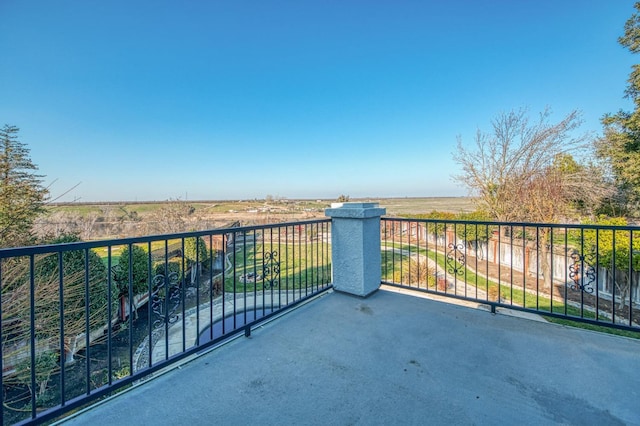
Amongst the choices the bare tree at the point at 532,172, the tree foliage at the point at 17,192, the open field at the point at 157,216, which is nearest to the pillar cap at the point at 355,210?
the open field at the point at 157,216

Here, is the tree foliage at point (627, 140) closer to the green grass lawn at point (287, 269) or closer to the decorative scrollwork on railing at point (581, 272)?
the decorative scrollwork on railing at point (581, 272)

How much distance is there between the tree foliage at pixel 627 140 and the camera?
8.74m

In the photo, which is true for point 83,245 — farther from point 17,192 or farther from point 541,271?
point 541,271

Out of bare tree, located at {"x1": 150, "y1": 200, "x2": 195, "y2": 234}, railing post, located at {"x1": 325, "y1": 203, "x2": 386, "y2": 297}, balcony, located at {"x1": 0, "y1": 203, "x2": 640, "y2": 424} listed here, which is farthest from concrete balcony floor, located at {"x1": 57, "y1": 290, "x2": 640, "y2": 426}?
bare tree, located at {"x1": 150, "y1": 200, "x2": 195, "y2": 234}

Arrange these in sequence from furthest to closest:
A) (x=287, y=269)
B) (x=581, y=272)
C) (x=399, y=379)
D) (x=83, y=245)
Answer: (x=287, y=269) < (x=581, y=272) < (x=399, y=379) < (x=83, y=245)

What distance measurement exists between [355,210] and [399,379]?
171 cm

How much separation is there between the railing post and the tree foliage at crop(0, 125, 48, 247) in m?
7.62

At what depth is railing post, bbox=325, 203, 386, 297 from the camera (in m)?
3.05

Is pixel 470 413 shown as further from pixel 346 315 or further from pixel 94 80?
pixel 94 80

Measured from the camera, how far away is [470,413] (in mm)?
1428

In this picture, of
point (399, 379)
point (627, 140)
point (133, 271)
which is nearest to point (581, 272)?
point (399, 379)

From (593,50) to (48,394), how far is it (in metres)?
16.0

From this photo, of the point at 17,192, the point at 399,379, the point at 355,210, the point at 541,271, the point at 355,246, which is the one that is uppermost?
the point at 17,192

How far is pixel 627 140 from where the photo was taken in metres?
9.09
